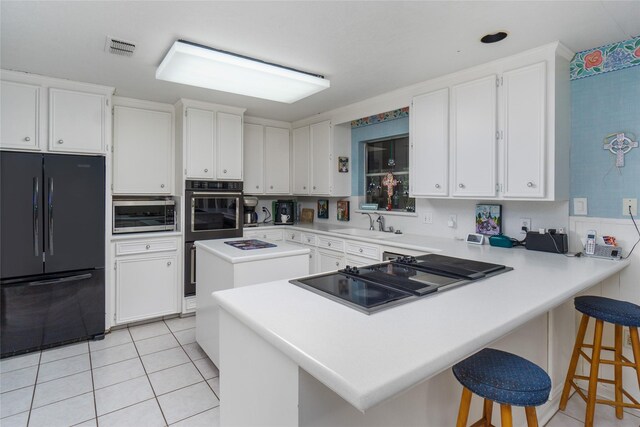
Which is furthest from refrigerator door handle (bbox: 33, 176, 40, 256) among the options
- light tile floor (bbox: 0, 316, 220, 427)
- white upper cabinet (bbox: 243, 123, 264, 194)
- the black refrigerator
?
white upper cabinet (bbox: 243, 123, 264, 194)

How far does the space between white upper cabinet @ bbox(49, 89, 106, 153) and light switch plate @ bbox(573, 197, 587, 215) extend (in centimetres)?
398

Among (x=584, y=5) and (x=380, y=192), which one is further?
(x=380, y=192)

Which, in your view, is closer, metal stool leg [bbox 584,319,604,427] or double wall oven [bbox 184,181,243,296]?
metal stool leg [bbox 584,319,604,427]

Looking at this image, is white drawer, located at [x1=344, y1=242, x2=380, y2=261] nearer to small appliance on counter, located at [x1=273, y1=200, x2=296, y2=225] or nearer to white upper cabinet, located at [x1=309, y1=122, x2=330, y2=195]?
white upper cabinet, located at [x1=309, y1=122, x2=330, y2=195]

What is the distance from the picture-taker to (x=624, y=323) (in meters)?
1.79

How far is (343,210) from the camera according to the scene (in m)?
4.40

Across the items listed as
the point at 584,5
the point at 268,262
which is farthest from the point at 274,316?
the point at 584,5

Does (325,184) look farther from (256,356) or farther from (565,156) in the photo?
(256,356)

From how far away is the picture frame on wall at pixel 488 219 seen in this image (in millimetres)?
2828

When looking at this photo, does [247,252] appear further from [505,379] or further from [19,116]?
[19,116]

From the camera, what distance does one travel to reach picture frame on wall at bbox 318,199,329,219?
15.4 ft

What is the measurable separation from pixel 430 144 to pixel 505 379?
7.15 feet

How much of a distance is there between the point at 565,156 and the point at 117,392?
354cm

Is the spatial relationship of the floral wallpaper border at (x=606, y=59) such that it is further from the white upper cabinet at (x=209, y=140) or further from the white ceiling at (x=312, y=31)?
the white upper cabinet at (x=209, y=140)
